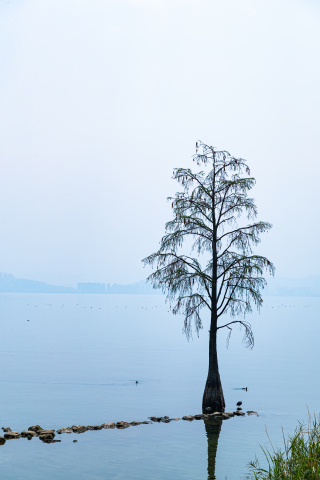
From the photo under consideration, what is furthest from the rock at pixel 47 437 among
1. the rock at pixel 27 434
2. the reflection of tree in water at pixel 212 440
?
the reflection of tree in water at pixel 212 440

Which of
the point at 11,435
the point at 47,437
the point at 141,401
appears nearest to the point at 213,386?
the point at 47,437

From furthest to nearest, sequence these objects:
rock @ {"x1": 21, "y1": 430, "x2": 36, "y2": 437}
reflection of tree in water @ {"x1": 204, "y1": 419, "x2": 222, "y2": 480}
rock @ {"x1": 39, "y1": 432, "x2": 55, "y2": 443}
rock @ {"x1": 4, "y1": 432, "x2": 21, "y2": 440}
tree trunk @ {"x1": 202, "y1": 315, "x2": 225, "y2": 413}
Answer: tree trunk @ {"x1": 202, "y1": 315, "x2": 225, "y2": 413}, rock @ {"x1": 21, "y1": 430, "x2": 36, "y2": 437}, rock @ {"x1": 4, "y1": 432, "x2": 21, "y2": 440}, rock @ {"x1": 39, "y1": 432, "x2": 55, "y2": 443}, reflection of tree in water @ {"x1": 204, "y1": 419, "x2": 222, "y2": 480}

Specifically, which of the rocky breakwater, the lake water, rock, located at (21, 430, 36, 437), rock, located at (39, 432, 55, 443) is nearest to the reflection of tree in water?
the lake water

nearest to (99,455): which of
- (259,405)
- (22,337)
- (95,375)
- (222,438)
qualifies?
(222,438)

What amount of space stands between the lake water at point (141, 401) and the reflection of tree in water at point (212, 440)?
0.05 meters

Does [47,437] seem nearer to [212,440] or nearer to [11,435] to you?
[11,435]

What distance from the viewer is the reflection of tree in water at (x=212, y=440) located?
22906 mm

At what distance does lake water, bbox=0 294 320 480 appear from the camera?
22953 mm

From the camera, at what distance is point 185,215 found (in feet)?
100

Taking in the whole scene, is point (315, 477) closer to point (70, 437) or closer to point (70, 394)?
point (70, 437)

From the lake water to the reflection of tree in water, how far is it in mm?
53

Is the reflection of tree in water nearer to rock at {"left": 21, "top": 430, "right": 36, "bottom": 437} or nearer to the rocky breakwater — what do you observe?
the rocky breakwater

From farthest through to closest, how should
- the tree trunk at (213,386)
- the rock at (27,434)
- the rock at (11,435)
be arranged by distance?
the tree trunk at (213,386) → the rock at (27,434) → the rock at (11,435)

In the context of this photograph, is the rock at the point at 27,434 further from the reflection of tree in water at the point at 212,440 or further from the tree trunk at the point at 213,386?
the tree trunk at the point at 213,386
